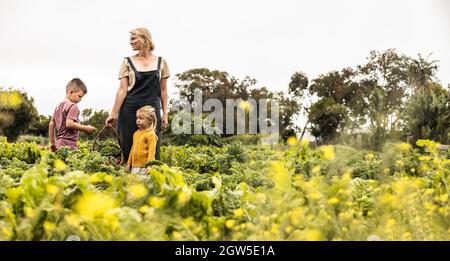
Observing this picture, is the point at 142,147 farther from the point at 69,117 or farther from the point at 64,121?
the point at 64,121

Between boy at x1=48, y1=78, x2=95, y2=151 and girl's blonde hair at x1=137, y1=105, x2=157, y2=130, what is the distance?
27.2 inches

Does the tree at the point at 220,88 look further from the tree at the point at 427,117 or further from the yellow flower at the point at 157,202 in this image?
the yellow flower at the point at 157,202

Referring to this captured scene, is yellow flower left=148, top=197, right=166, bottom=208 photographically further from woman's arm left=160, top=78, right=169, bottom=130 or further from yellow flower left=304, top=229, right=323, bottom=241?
woman's arm left=160, top=78, right=169, bottom=130

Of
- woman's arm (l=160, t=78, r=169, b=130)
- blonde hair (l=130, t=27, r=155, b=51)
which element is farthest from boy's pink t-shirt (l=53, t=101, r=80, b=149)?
blonde hair (l=130, t=27, r=155, b=51)

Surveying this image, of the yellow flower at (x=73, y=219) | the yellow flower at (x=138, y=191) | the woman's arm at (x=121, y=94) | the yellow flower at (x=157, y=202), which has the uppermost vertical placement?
the woman's arm at (x=121, y=94)

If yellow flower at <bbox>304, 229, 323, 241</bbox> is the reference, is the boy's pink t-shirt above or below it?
above

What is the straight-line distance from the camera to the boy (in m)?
6.41

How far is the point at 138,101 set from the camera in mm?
6270

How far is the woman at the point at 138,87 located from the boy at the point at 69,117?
0.45 meters

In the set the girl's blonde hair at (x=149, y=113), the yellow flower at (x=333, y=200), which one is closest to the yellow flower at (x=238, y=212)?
the yellow flower at (x=333, y=200)

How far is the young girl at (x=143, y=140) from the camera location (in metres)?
5.91

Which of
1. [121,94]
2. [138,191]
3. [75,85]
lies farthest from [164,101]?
[138,191]
